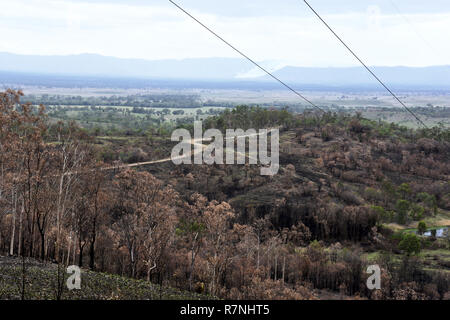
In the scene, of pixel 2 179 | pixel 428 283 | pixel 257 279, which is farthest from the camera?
pixel 428 283

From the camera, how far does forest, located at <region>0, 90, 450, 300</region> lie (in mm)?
20094

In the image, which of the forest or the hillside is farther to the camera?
the forest

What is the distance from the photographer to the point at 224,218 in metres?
21.4

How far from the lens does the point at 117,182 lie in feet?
67.1

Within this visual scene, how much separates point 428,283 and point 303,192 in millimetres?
17136

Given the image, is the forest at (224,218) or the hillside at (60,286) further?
the forest at (224,218)

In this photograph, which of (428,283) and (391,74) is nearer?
(428,283)

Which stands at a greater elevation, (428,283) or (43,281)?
(43,281)

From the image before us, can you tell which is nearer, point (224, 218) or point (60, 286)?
point (60, 286)

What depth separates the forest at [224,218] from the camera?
20.1m
